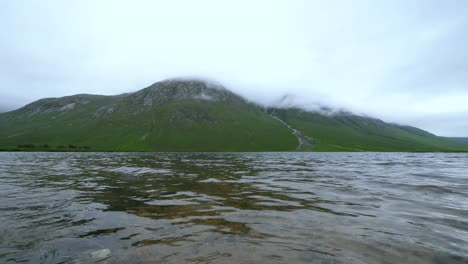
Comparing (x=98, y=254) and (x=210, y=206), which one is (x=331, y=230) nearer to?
(x=210, y=206)

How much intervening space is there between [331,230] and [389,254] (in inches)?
85.3

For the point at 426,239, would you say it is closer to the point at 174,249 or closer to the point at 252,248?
the point at 252,248

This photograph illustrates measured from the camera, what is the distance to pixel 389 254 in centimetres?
718

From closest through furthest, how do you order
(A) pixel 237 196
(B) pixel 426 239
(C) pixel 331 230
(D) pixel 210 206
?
(B) pixel 426 239
(C) pixel 331 230
(D) pixel 210 206
(A) pixel 237 196

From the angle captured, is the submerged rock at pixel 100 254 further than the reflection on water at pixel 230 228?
No

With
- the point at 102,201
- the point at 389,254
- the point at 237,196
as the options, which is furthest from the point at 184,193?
the point at 389,254

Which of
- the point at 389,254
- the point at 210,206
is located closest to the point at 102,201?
the point at 210,206

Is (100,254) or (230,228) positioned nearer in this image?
(100,254)

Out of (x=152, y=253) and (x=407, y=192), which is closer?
(x=152, y=253)

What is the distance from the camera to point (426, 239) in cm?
835

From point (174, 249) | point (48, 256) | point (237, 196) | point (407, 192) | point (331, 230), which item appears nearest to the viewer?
point (48, 256)

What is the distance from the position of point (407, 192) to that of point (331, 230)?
11.9m

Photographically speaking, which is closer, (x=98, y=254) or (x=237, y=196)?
(x=98, y=254)

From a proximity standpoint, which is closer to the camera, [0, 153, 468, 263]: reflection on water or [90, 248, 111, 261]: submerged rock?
[90, 248, 111, 261]: submerged rock
